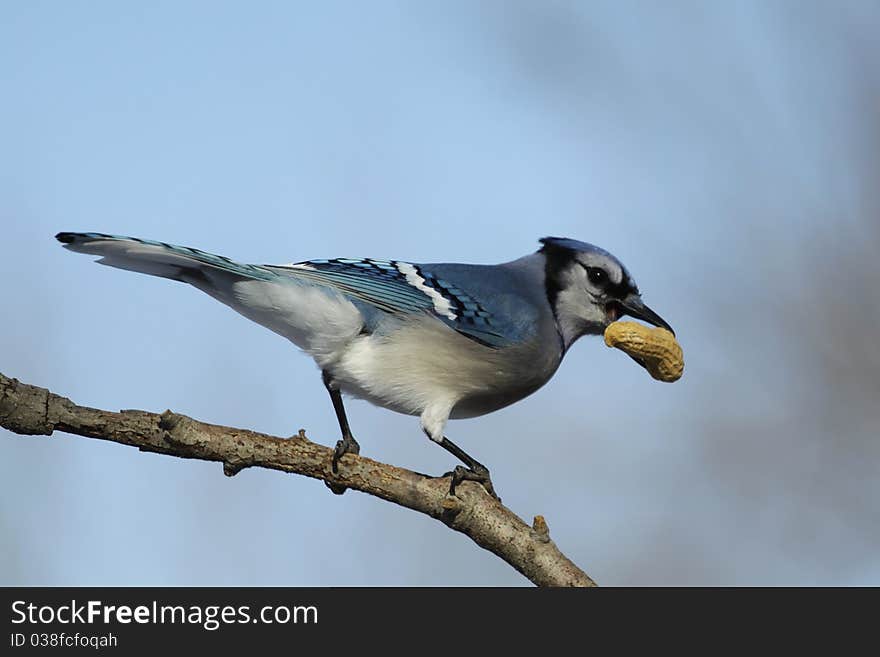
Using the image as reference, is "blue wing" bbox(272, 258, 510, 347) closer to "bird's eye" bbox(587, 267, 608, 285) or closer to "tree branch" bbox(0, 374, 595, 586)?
"bird's eye" bbox(587, 267, 608, 285)

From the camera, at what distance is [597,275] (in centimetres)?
340

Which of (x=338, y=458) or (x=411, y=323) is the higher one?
(x=411, y=323)

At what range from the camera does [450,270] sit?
10.8 feet

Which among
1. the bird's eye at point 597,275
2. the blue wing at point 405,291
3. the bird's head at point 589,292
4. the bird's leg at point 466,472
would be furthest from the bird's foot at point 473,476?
the bird's eye at point 597,275

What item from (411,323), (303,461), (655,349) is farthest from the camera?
(411,323)

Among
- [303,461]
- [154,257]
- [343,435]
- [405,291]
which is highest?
[405,291]

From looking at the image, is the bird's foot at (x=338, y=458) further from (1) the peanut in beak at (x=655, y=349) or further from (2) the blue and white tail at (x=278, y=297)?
(1) the peanut in beak at (x=655, y=349)

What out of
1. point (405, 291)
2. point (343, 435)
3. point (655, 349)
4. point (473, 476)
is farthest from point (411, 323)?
point (655, 349)

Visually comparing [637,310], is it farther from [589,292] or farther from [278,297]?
[278,297]

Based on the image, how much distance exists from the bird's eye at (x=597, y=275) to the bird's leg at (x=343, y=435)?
3.24 ft

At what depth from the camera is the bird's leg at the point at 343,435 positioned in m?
2.46

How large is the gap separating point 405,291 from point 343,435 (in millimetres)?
528

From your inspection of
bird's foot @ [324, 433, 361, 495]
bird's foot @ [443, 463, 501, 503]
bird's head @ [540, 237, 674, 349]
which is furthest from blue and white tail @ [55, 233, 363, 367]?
bird's head @ [540, 237, 674, 349]

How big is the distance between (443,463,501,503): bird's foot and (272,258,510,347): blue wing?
0.47 m
